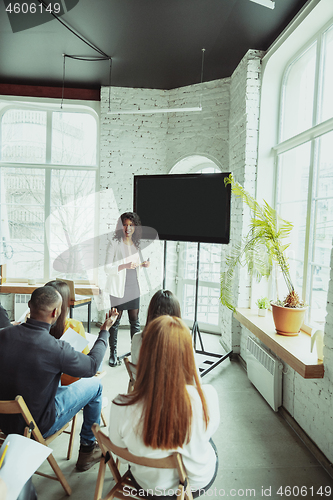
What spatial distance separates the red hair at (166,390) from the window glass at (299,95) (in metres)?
2.59

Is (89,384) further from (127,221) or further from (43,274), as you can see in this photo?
(43,274)

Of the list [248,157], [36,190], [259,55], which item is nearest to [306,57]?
[259,55]

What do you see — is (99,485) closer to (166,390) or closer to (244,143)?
(166,390)

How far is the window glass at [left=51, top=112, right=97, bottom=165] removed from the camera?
5570mm

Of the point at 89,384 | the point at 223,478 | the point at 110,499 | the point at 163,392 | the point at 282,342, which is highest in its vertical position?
the point at 163,392

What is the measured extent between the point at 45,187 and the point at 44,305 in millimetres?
4134

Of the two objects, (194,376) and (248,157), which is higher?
(248,157)

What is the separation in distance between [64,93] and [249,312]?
418 centimetres

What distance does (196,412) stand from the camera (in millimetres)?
1401

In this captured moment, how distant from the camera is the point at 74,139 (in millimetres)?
5598

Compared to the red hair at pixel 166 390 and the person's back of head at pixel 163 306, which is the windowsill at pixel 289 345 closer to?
the person's back of head at pixel 163 306

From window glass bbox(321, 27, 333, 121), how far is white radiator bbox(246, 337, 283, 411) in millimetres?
2105

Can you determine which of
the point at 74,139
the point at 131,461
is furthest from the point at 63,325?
the point at 74,139

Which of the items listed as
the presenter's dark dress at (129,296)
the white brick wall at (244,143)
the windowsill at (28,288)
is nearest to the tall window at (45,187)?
the windowsill at (28,288)
